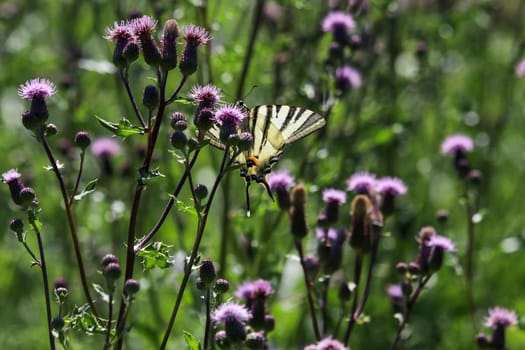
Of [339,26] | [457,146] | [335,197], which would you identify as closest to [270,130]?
[335,197]

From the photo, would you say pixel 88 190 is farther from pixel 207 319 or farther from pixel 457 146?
pixel 457 146

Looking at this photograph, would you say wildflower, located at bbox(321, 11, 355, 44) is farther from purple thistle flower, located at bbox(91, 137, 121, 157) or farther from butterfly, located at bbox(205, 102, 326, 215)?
purple thistle flower, located at bbox(91, 137, 121, 157)

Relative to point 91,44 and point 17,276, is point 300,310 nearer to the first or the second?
point 17,276

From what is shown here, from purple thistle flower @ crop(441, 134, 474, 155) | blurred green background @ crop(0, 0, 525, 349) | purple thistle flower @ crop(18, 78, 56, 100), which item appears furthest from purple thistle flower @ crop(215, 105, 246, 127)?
purple thistle flower @ crop(441, 134, 474, 155)

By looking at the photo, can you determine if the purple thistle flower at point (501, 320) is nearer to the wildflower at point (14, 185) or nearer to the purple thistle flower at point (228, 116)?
the purple thistle flower at point (228, 116)

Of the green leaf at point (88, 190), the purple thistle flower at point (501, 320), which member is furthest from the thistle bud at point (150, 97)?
the purple thistle flower at point (501, 320)

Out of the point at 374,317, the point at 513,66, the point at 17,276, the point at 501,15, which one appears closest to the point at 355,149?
the point at 374,317
